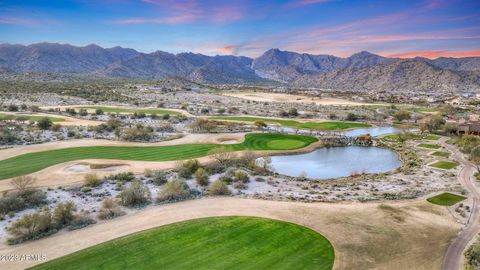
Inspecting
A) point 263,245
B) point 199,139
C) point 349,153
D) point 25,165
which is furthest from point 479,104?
point 25,165

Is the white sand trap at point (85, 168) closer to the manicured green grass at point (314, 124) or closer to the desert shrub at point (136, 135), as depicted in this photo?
the desert shrub at point (136, 135)

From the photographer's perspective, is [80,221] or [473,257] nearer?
[473,257]

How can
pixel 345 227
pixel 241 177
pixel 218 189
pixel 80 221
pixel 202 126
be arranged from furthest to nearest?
pixel 202 126 < pixel 241 177 < pixel 218 189 < pixel 345 227 < pixel 80 221

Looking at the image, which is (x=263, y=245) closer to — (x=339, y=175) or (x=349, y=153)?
(x=339, y=175)

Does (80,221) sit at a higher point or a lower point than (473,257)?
lower

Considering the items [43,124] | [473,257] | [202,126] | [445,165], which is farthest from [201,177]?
[43,124]

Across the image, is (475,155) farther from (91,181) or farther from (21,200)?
(21,200)

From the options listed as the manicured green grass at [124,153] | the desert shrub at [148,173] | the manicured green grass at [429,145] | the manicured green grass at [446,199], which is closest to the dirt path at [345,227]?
the manicured green grass at [446,199]
